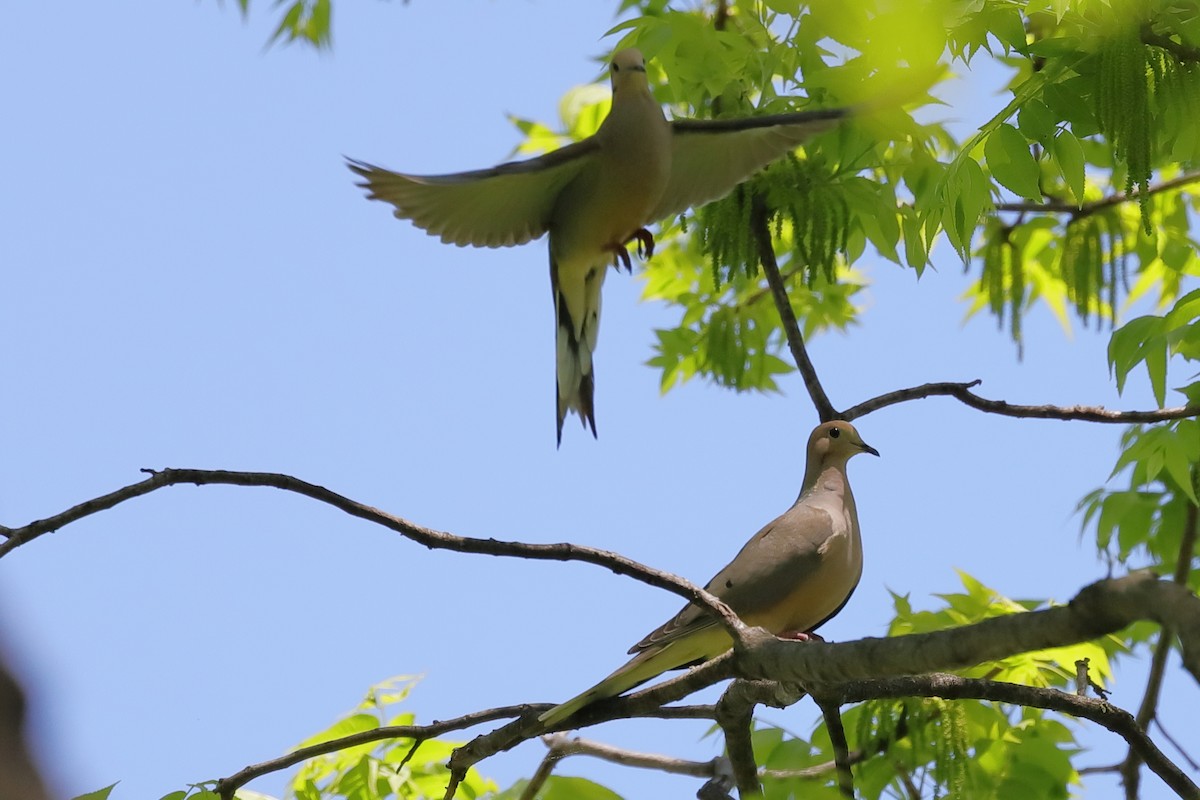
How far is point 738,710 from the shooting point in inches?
103

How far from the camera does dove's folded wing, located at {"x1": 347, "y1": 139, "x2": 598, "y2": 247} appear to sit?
4.16 m

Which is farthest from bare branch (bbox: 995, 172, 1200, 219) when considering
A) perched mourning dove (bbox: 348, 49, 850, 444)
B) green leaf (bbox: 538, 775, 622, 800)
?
green leaf (bbox: 538, 775, 622, 800)

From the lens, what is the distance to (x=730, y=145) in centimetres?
427

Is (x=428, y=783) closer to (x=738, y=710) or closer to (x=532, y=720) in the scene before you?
(x=532, y=720)

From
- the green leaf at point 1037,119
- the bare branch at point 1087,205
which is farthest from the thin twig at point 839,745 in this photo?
the bare branch at point 1087,205

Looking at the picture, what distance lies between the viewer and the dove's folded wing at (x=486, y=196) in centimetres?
416

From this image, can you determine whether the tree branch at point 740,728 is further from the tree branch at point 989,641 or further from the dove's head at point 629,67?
the dove's head at point 629,67

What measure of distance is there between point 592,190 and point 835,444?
1223 millimetres

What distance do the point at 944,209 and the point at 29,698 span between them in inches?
110

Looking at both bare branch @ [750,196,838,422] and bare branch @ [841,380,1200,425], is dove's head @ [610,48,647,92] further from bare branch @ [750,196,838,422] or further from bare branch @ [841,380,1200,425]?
bare branch @ [841,380,1200,425]

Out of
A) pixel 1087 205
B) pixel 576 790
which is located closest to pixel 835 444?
pixel 1087 205

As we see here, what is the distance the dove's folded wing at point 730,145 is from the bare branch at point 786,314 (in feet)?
0.44

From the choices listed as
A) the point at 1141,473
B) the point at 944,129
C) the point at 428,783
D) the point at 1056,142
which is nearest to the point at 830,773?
the point at 428,783

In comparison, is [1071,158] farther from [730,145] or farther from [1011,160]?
[730,145]
